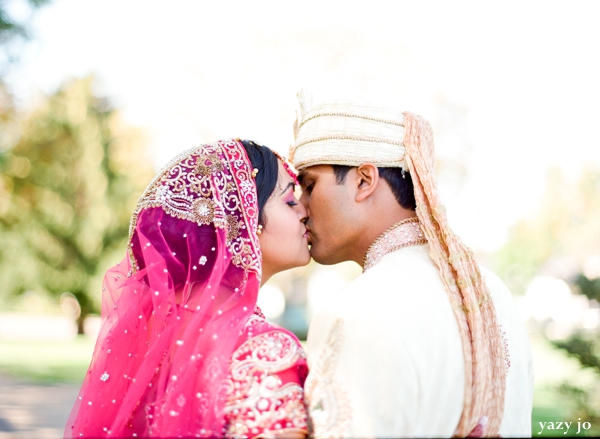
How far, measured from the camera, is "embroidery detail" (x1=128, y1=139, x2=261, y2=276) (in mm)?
2504

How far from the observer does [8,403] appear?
8.41 m

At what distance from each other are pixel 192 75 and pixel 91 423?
1492cm

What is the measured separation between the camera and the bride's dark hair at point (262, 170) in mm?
2686

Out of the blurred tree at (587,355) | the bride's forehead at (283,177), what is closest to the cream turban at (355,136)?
the bride's forehead at (283,177)


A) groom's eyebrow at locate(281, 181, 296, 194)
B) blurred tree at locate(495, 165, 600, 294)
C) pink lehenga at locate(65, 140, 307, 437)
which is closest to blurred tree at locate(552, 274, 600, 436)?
groom's eyebrow at locate(281, 181, 296, 194)

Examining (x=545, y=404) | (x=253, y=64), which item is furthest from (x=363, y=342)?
(x=253, y=64)

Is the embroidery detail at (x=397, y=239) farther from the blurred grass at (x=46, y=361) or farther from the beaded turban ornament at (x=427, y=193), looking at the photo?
the blurred grass at (x=46, y=361)

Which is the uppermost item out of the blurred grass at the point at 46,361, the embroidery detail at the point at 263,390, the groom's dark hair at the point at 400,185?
the groom's dark hair at the point at 400,185

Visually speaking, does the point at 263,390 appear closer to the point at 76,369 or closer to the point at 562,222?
the point at 76,369

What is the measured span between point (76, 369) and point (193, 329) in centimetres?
1072

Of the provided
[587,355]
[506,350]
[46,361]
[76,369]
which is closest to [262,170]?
[506,350]

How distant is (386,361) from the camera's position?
1.98m

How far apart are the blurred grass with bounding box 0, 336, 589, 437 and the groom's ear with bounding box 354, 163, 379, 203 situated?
447 centimetres

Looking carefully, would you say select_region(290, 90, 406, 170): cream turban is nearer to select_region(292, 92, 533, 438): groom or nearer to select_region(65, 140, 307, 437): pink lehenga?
select_region(292, 92, 533, 438): groom
